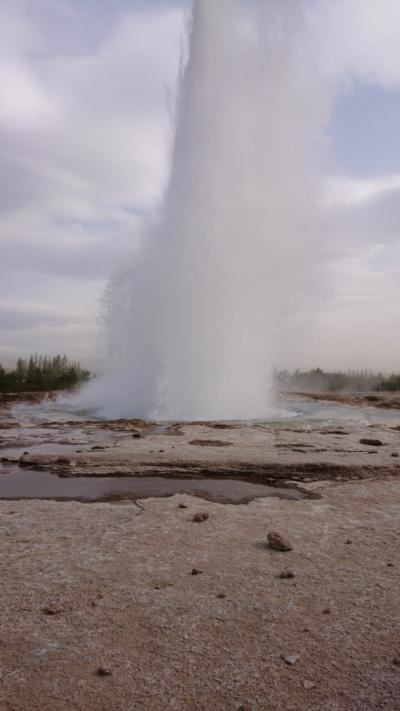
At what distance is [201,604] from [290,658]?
2.05 feet

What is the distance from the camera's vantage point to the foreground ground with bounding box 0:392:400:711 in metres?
2.15

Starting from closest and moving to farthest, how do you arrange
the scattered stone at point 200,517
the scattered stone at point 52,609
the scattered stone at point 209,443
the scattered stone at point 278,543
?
the scattered stone at point 52,609
the scattered stone at point 278,543
the scattered stone at point 200,517
the scattered stone at point 209,443

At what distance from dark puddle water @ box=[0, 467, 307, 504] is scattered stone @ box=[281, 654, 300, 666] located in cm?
275

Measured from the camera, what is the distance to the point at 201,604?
9.35ft

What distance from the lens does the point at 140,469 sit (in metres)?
6.57

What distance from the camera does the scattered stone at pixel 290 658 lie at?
2.34 m

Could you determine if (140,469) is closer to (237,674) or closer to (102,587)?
(102,587)

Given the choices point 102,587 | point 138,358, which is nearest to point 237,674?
point 102,587

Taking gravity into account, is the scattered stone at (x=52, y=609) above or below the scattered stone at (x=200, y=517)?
below

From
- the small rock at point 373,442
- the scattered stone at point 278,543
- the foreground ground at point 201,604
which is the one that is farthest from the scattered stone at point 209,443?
the scattered stone at point 278,543

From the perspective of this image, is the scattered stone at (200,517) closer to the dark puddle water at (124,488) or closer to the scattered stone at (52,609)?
the dark puddle water at (124,488)

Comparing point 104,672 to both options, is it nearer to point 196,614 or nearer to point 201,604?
point 196,614

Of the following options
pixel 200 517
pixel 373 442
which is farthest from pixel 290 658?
pixel 373 442

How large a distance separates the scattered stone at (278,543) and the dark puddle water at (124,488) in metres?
1.37
